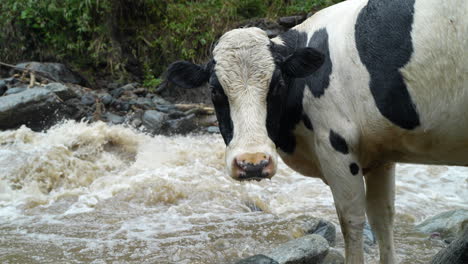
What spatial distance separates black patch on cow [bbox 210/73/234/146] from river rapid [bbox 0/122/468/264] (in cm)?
186

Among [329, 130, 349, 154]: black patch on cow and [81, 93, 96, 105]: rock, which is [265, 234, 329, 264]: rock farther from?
[81, 93, 96, 105]: rock

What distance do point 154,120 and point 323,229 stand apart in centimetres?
605

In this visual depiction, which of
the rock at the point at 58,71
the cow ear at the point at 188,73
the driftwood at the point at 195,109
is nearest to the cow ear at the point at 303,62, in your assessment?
the cow ear at the point at 188,73

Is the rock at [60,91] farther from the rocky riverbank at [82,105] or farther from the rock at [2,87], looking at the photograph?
the rock at [2,87]

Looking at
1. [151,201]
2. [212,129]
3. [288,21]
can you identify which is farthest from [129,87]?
[151,201]

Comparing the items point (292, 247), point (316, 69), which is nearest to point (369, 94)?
point (316, 69)

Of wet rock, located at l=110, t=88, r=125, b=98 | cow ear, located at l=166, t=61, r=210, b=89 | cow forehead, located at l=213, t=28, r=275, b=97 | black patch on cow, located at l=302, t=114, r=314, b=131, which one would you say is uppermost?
cow forehead, located at l=213, t=28, r=275, b=97

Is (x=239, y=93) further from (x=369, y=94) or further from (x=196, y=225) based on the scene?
(x=196, y=225)

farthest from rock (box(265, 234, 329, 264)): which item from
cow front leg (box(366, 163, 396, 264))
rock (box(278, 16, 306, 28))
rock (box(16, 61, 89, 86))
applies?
rock (box(16, 61, 89, 86))

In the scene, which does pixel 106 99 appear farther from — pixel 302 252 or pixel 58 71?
pixel 302 252

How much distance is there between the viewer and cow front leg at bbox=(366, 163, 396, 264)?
11.2 ft

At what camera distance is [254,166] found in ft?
7.99

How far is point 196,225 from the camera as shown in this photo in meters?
5.39

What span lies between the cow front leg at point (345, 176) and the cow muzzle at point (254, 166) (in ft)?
1.52
